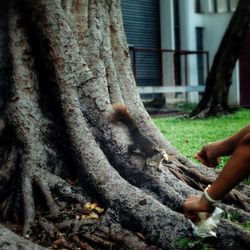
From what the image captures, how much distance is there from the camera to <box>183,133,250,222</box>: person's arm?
3.04 metres

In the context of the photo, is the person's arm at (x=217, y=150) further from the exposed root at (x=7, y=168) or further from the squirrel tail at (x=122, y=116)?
the exposed root at (x=7, y=168)

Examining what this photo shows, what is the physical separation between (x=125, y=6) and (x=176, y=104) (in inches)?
128

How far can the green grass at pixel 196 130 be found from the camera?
9917 mm

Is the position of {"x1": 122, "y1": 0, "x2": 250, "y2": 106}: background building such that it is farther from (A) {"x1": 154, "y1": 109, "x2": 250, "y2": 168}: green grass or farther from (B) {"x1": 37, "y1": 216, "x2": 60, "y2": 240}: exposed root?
(B) {"x1": 37, "y1": 216, "x2": 60, "y2": 240}: exposed root

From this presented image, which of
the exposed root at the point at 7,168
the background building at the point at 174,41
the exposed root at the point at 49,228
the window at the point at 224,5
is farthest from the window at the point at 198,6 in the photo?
the exposed root at the point at 49,228

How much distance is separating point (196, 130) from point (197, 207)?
30.2 feet

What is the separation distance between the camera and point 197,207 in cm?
323

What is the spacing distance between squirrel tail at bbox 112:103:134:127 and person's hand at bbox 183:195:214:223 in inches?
75.4

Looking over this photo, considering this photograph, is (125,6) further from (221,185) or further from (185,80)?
(221,185)

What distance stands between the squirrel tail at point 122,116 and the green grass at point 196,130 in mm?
3089

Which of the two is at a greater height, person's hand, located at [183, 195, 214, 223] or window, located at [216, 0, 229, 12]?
window, located at [216, 0, 229, 12]

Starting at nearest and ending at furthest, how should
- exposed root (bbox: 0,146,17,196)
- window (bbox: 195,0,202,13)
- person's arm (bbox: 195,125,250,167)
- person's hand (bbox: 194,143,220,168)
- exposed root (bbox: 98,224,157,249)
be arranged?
1. person's arm (bbox: 195,125,250,167)
2. person's hand (bbox: 194,143,220,168)
3. exposed root (bbox: 98,224,157,249)
4. exposed root (bbox: 0,146,17,196)
5. window (bbox: 195,0,202,13)

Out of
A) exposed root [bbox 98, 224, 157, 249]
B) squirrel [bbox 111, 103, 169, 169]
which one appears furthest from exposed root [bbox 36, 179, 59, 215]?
squirrel [bbox 111, 103, 169, 169]

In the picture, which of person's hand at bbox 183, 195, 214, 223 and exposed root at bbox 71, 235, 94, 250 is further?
exposed root at bbox 71, 235, 94, 250
